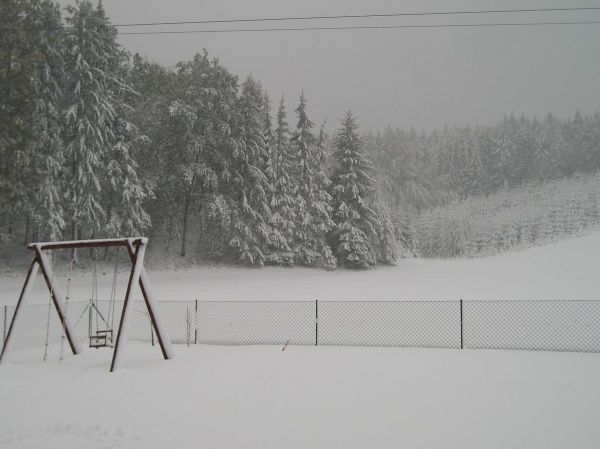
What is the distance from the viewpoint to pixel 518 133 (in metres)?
93.1

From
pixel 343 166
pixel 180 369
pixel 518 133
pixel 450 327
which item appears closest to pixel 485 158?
pixel 518 133

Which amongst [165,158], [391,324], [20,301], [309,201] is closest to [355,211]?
[309,201]

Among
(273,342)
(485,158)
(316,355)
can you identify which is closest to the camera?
(316,355)

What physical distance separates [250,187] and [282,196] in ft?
8.63

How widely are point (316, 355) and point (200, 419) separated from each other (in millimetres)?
4350

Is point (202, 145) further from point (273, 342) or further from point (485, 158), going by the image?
point (485, 158)

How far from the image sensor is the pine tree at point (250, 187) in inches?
1353

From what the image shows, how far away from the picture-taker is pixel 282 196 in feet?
120

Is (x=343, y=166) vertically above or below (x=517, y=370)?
above

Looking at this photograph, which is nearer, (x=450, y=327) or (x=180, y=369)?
(x=180, y=369)

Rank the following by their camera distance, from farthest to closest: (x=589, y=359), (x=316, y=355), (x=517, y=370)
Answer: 1. (x=316, y=355)
2. (x=589, y=359)
3. (x=517, y=370)

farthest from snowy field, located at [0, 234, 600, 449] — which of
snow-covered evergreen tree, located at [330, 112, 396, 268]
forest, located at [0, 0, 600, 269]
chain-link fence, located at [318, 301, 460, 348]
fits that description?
snow-covered evergreen tree, located at [330, 112, 396, 268]

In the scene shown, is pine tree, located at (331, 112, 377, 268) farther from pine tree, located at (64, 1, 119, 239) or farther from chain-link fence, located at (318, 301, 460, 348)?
pine tree, located at (64, 1, 119, 239)

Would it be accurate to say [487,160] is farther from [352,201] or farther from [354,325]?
[354,325]
